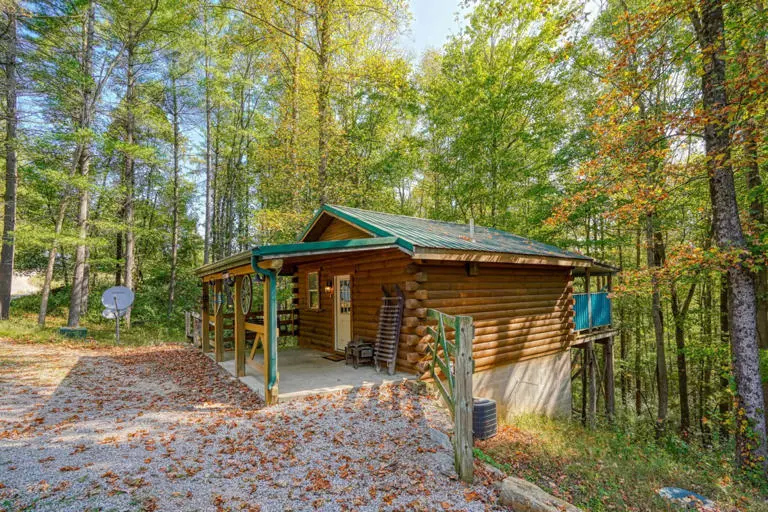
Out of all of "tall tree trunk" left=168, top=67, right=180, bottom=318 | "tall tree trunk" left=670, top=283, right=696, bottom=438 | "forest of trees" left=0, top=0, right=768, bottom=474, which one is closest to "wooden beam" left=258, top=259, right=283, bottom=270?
"forest of trees" left=0, top=0, right=768, bottom=474

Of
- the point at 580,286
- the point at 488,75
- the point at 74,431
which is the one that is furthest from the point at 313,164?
the point at 580,286

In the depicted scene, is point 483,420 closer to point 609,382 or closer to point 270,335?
point 270,335

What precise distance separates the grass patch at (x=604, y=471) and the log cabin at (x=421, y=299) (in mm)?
1534

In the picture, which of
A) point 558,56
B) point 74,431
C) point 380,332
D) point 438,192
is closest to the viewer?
point 74,431

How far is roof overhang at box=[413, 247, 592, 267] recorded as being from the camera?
6285 millimetres

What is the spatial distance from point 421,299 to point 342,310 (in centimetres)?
294

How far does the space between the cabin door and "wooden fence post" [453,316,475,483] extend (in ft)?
17.2

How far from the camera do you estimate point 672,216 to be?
11500 millimetres

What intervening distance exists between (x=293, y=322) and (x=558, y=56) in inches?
360

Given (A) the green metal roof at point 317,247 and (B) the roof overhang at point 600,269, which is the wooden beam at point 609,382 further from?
(A) the green metal roof at point 317,247

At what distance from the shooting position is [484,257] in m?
7.09

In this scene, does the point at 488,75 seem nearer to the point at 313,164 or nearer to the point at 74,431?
the point at 313,164

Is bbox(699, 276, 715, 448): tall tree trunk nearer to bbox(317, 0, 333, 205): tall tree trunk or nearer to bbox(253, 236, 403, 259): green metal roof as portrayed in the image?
bbox(253, 236, 403, 259): green metal roof

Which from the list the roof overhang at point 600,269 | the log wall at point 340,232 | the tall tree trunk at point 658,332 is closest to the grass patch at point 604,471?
the roof overhang at point 600,269
